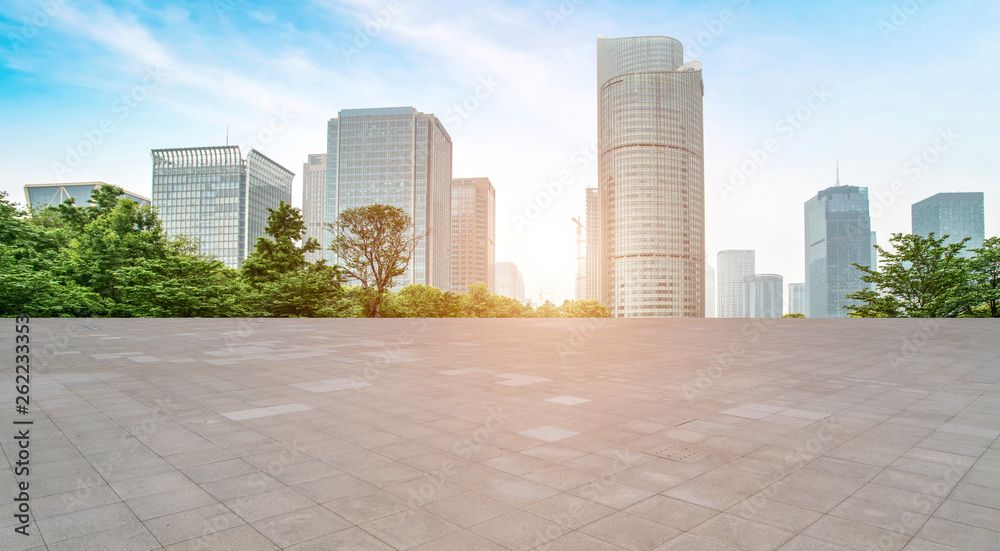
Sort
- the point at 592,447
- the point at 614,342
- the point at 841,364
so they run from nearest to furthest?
the point at 592,447, the point at 841,364, the point at 614,342

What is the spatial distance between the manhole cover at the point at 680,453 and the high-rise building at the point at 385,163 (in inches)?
6859

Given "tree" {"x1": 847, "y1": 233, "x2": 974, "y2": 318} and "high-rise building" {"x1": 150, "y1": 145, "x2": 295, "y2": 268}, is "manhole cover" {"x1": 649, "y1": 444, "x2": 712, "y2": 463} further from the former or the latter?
"high-rise building" {"x1": 150, "y1": 145, "x2": 295, "y2": 268}

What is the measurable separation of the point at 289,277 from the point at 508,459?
34.8 m

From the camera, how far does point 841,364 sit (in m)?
10.2

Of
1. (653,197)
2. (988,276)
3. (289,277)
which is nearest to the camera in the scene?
(988,276)

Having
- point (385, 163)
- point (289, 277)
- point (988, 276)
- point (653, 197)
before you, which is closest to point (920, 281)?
point (988, 276)

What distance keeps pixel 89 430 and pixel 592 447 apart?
17.7 ft

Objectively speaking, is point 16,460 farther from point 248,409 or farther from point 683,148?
point 683,148

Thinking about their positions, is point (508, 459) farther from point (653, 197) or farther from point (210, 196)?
point (210, 196)

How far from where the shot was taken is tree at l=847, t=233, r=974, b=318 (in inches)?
1190

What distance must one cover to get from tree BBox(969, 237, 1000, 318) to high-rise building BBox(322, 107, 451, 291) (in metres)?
156

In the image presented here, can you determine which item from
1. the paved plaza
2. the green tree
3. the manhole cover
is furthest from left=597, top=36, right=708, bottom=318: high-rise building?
the manhole cover

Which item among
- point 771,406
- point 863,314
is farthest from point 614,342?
point 863,314

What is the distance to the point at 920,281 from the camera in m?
32.3
